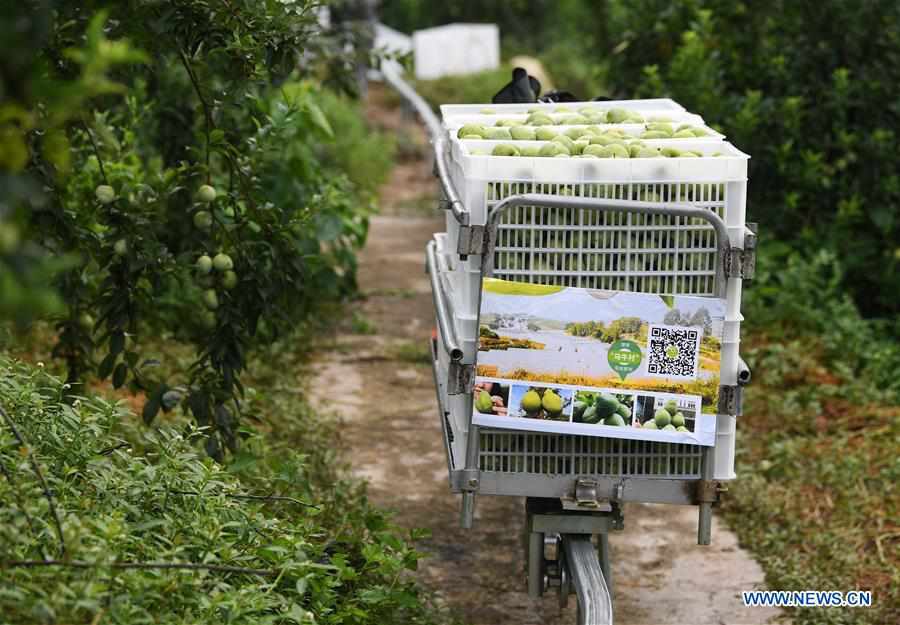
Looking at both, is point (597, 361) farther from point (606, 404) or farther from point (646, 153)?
point (646, 153)

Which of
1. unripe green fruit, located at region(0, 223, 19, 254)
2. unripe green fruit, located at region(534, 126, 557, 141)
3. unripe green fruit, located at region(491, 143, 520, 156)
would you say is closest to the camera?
unripe green fruit, located at region(0, 223, 19, 254)

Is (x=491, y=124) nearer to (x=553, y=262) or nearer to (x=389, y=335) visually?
(x=553, y=262)

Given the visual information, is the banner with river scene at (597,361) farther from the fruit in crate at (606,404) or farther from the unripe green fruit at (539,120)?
the unripe green fruit at (539,120)

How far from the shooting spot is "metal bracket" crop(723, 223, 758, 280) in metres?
3.51

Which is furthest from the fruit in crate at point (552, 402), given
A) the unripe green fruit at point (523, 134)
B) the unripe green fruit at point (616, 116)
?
the unripe green fruit at point (616, 116)

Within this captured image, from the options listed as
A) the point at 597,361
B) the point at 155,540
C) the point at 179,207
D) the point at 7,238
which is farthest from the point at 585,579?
the point at 179,207

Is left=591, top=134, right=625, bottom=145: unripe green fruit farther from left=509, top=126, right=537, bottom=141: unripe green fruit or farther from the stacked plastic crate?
left=509, top=126, right=537, bottom=141: unripe green fruit

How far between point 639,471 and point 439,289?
1.02 metres

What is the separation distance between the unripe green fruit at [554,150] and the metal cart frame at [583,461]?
24cm

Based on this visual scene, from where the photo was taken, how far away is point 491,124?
4.35 m

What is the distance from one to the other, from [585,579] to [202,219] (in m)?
1.86


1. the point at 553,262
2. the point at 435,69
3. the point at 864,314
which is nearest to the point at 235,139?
the point at 553,262

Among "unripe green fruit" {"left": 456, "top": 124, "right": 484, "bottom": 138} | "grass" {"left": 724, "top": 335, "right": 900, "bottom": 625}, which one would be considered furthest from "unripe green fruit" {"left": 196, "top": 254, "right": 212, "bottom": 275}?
"grass" {"left": 724, "top": 335, "right": 900, "bottom": 625}

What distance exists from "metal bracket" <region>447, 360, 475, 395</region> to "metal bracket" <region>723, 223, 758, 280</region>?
2.43ft
